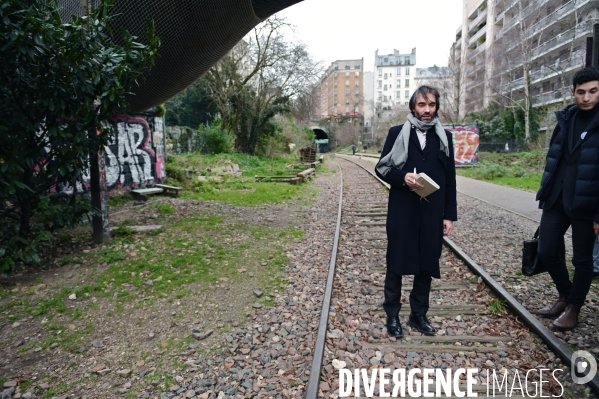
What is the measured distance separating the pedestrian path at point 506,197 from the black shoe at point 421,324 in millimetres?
6730

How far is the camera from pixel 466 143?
2530 cm

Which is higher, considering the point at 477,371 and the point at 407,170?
the point at 407,170

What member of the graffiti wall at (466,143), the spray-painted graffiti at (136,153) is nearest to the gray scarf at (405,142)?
the spray-painted graffiti at (136,153)

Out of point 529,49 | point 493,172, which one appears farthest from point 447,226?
point 529,49

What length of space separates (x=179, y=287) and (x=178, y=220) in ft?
12.4

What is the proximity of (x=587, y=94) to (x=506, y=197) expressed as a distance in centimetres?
1052

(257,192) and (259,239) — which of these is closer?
(259,239)

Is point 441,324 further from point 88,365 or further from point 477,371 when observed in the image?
point 88,365

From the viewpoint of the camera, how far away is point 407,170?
11.5 ft

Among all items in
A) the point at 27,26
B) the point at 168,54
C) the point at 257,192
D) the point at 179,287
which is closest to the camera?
the point at 27,26

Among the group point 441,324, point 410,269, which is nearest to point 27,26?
point 410,269

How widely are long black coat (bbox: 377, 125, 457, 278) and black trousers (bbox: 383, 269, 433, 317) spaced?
0.14m

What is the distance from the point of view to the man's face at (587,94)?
3219mm

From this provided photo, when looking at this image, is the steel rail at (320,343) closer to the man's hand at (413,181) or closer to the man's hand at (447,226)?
the man's hand at (447,226)
